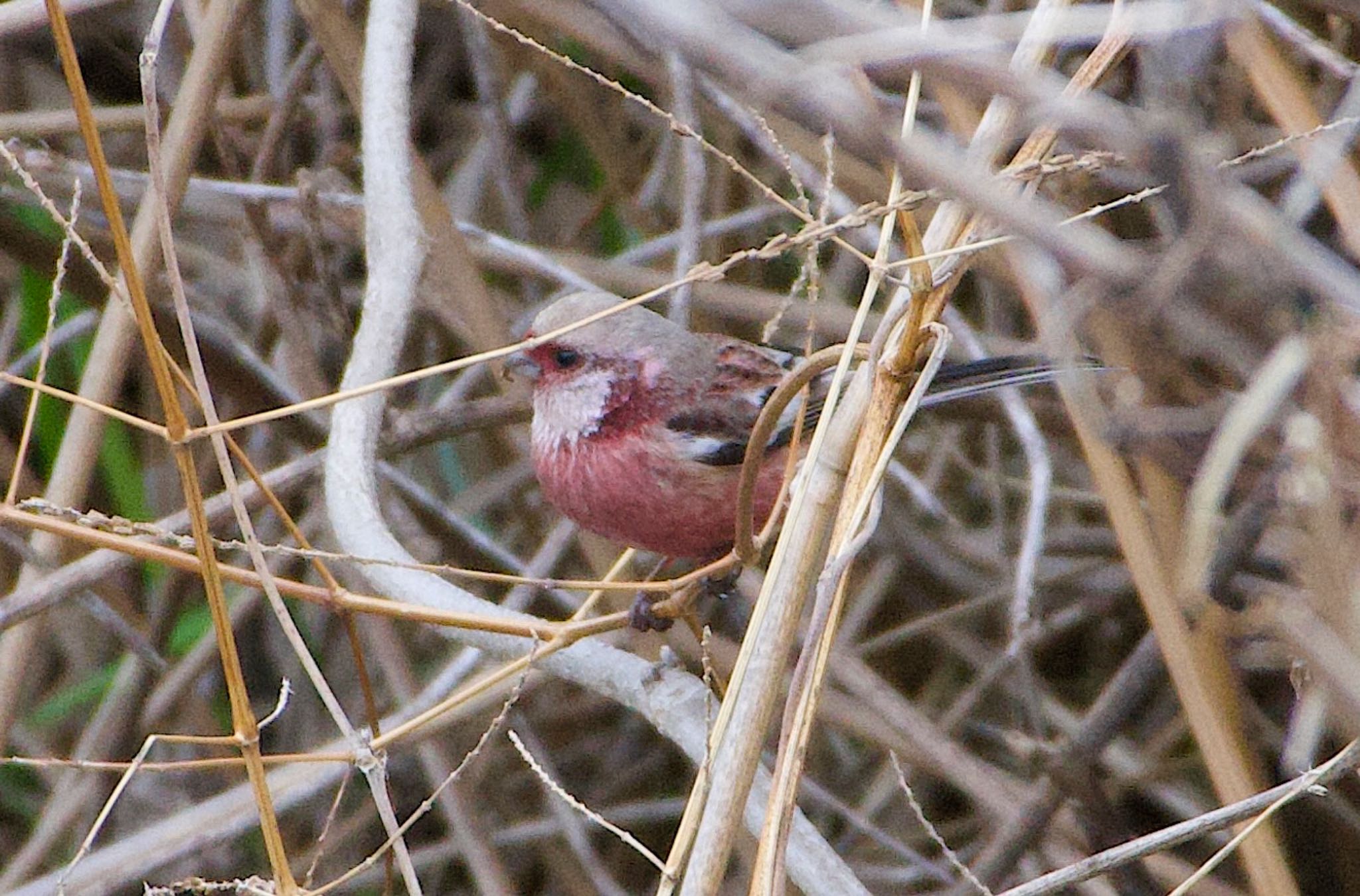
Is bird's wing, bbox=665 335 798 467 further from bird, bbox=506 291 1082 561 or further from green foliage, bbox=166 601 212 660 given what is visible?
green foliage, bbox=166 601 212 660

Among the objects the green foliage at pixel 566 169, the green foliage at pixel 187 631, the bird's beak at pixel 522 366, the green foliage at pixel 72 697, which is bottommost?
the green foliage at pixel 72 697

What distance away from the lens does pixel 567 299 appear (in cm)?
287

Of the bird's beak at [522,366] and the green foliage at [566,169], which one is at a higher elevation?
the green foliage at [566,169]

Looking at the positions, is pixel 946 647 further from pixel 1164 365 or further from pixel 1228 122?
pixel 1164 365

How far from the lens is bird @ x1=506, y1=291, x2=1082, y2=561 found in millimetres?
2922

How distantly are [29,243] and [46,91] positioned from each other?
34.8 inches

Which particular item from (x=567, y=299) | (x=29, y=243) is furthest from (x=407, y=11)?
(x=29, y=243)

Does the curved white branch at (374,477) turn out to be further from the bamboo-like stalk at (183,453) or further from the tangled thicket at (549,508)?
the bamboo-like stalk at (183,453)

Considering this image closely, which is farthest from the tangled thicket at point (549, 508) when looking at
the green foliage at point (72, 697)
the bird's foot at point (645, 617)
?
the bird's foot at point (645, 617)

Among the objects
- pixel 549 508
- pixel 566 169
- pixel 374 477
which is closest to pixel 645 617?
pixel 374 477

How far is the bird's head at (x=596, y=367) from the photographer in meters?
3.10

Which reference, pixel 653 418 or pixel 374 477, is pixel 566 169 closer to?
pixel 653 418

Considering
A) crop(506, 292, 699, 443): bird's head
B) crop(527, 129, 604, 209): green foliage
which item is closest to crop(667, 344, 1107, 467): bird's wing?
crop(506, 292, 699, 443): bird's head

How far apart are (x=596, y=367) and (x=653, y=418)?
162 mm
